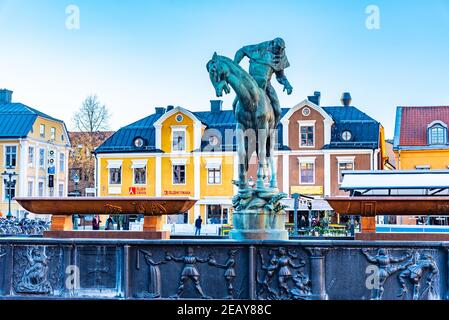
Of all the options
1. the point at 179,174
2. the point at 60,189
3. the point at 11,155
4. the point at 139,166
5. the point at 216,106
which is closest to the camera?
the point at 179,174

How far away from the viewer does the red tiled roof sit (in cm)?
3944

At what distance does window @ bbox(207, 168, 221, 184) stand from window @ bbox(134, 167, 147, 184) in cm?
438

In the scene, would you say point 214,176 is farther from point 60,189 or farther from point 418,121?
point 60,189

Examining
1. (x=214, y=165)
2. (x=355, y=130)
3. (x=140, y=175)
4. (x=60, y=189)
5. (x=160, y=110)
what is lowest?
(x=60, y=189)

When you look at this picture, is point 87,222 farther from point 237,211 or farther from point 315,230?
point 237,211

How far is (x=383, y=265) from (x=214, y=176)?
109 feet

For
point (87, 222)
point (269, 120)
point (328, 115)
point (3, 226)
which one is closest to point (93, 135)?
point (87, 222)

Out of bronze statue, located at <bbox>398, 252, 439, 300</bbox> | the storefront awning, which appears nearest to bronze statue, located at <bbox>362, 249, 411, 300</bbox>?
bronze statue, located at <bbox>398, 252, 439, 300</bbox>

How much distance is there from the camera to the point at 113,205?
10.3m

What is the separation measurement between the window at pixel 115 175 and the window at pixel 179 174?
3.69m

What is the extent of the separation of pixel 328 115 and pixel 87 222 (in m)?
17.9

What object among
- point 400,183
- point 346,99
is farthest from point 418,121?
point 400,183

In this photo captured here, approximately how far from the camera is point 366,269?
8539mm
